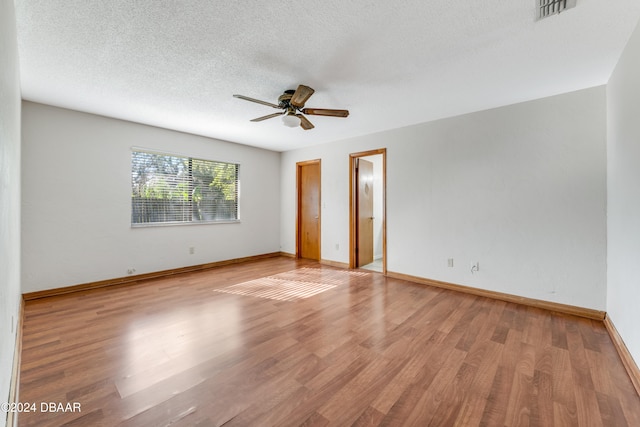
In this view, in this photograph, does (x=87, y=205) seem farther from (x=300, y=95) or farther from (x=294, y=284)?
(x=300, y=95)

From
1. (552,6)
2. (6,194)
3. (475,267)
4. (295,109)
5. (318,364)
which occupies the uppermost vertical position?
(552,6)

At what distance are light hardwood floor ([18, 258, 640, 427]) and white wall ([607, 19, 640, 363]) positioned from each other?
34cm

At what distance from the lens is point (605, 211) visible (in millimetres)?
2689

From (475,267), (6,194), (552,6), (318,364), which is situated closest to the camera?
(6,194)

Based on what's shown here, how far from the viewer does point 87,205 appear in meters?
3.62

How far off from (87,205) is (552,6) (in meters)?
5.16

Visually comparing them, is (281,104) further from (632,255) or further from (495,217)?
(632,255)

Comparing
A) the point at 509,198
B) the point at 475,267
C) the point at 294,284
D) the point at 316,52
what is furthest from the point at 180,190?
the point at 509,198

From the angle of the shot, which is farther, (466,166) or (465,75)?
(466,166)

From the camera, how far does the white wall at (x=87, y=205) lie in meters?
3.25

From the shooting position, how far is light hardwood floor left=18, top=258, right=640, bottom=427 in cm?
146

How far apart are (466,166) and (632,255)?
189 centimetres

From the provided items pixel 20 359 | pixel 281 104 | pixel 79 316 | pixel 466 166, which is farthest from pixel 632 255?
pixel 79 316

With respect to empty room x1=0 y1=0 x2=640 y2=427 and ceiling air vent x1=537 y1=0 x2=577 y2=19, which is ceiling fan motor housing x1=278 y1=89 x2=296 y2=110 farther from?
ceiling air vent x1=537 y1=0 x2=577 y2=19
